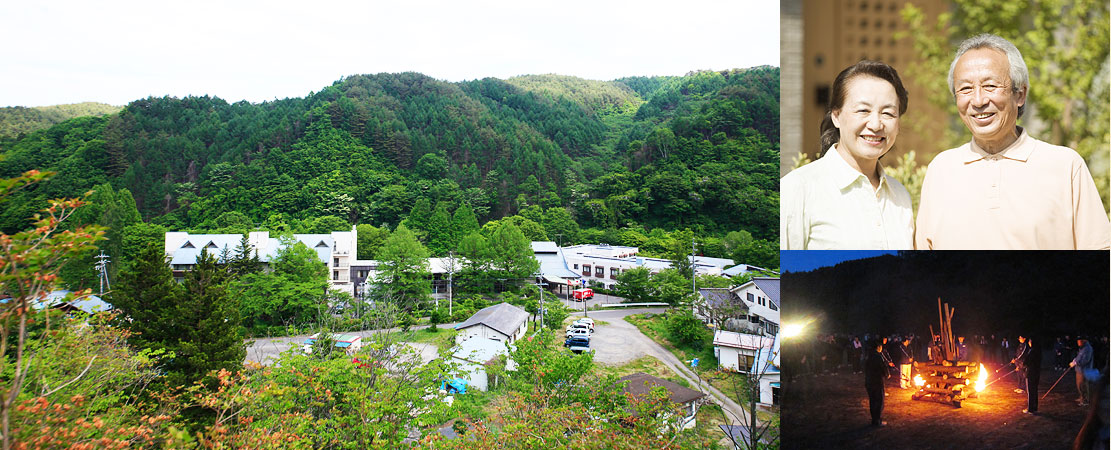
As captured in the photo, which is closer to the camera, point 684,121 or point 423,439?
point 423,439

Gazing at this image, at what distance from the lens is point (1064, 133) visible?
1.79 m

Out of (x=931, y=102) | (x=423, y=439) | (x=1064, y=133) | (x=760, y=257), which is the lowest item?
(x=423, y=439)

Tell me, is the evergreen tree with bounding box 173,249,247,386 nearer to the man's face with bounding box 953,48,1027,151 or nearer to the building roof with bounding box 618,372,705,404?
the building roof with bounding box 618,372,705,404

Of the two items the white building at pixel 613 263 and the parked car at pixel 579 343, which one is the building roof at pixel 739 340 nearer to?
the parked car at pixel 579 343

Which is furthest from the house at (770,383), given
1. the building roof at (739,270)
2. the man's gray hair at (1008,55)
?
the building roof at (739,270)

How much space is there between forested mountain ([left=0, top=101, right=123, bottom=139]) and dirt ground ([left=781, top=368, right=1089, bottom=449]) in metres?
11.7

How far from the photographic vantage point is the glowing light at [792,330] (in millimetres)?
1881

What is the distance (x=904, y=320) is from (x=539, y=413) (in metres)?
2.65

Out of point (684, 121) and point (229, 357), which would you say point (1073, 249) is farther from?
point (684, 121)

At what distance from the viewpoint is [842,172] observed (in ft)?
5.91

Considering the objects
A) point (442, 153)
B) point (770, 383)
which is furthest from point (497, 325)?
point (442, 153)

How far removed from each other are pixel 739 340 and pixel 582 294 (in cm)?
424

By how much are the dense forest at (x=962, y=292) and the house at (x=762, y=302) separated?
15.2 feet

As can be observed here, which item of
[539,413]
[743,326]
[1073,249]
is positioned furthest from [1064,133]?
[743,326]
